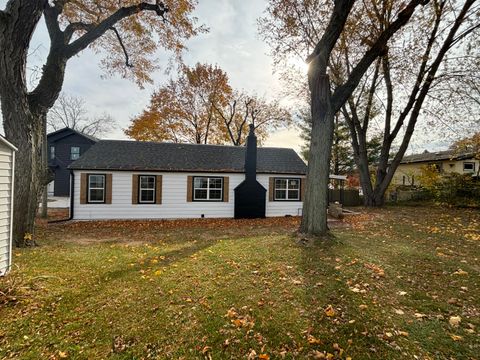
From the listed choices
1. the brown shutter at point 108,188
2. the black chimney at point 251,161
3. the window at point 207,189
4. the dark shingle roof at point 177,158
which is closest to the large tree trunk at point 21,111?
A: the brown shutter at point 108,188

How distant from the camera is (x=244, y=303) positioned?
155 inches

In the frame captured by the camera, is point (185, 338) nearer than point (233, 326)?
Yes

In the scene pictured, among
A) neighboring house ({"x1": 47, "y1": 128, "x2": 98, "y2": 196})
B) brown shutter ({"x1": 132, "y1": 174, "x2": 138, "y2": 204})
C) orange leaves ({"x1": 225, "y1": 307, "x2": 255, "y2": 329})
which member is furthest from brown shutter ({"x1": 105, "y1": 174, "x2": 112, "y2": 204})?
neighboring house ({"x1": 47, "y1": 128, "x2": 98, "y2": 196})

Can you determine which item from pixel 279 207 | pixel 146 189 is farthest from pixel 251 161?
pixel 146 189

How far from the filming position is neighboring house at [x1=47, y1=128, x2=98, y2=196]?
26.1 meters

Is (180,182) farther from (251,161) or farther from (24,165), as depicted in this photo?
(24,165)

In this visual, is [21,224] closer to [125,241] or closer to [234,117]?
[125,241]

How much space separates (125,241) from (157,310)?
5.67 metres

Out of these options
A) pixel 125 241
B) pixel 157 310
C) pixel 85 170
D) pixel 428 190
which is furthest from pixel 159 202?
pixel 428 190

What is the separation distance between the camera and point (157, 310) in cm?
375

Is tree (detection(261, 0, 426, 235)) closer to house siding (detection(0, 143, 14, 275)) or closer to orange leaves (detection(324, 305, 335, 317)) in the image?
orange leaves (detection(324, 305, 335, 317))

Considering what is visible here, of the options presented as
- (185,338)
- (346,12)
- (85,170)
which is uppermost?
(346,12)

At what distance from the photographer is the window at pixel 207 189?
1446cm

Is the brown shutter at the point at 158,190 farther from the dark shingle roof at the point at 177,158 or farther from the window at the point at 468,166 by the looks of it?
the window at the point at 468,166
